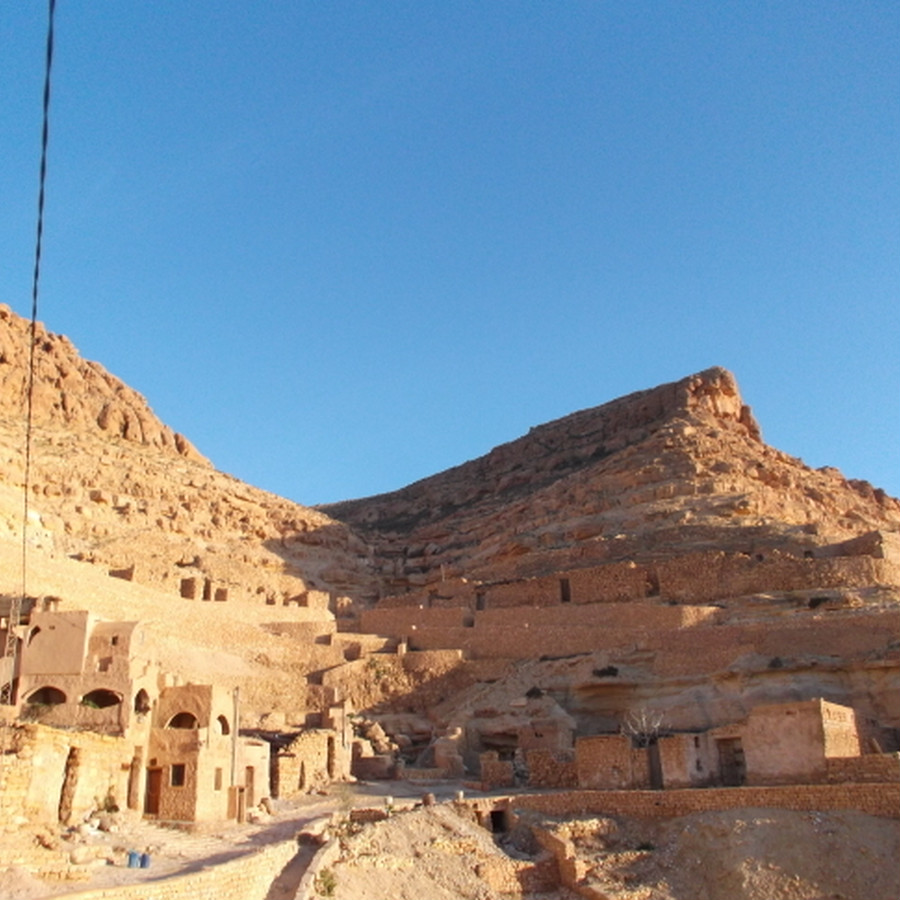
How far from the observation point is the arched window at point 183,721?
22.5m

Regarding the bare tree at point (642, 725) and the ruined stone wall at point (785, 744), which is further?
the bare tree at point (642, 725)

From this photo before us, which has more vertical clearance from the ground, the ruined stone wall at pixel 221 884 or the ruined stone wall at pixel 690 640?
the ruined stone wall at pixel 690 640

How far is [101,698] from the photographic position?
2205cm

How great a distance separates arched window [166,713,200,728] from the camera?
2249cm

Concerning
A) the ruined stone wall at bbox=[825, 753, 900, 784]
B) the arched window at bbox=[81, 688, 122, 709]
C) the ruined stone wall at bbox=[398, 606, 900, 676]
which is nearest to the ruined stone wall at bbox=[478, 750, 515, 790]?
the ruined stone wall at bbox=[398, 606, 900, 676]

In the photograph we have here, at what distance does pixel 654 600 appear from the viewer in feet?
122

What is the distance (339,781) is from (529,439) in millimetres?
56409

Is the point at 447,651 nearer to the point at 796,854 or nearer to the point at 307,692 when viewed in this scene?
the point at 307,692

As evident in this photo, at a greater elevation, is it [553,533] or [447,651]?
[553,533]

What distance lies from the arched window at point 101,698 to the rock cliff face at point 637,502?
983 inches

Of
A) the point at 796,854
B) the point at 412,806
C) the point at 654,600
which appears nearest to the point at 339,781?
the point at 412,806

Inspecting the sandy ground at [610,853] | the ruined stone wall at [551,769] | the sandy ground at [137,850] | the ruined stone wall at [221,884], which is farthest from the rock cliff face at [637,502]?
the ruined stone wall at [221,884]

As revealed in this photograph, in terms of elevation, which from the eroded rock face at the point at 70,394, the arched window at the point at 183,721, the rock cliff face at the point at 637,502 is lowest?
the arched window at the point at 183,721

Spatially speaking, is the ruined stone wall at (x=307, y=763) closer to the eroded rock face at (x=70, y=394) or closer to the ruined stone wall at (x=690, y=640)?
the ruined stone wall at (x=690, y=640)
